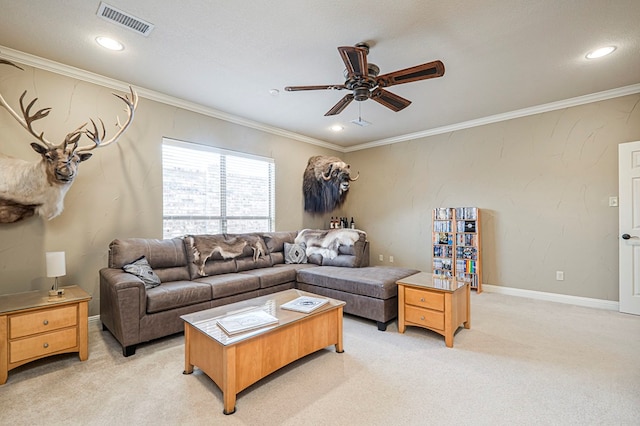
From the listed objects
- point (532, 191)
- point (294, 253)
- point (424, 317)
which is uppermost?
point (532, 191)

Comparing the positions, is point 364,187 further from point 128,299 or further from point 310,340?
point 128,299

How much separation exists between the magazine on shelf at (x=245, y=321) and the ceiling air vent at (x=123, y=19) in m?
2.42

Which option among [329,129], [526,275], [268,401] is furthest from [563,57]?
[268,401]

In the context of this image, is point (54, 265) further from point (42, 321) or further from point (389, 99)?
point (389, 99)

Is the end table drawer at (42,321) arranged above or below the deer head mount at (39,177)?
below

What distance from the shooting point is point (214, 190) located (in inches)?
173

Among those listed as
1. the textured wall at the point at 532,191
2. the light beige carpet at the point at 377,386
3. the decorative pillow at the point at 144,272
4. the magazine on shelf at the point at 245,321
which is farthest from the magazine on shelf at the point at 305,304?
the textured wall at the point at 532,191

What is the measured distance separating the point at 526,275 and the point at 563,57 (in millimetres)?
2903

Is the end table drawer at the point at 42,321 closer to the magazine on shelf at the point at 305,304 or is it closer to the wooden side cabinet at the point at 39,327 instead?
the wooden side cabinet at the point at 39,327

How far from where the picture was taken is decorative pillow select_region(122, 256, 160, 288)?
2892 millimetres

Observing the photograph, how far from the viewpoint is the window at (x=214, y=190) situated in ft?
13.0

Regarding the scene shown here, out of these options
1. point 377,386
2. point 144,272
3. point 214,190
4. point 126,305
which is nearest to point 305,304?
point 377,386

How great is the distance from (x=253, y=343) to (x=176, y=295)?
1272mm

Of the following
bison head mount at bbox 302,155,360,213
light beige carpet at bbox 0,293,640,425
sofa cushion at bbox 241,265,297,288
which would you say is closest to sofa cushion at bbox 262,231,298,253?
sofa cushion at bbox 241,265,297,288
